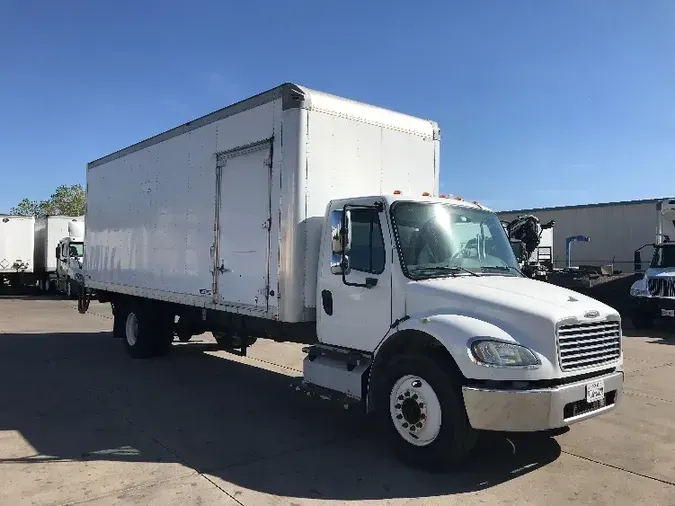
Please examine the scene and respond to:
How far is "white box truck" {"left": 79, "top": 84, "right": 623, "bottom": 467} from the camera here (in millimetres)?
4449

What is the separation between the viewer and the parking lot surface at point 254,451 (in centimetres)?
436

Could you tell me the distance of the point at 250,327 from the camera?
23.5 ft

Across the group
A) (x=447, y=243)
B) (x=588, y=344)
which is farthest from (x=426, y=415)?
(x=447, y=243)

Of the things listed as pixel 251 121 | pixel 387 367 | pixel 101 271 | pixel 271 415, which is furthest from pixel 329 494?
pixel 101 271

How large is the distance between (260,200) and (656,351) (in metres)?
9.42

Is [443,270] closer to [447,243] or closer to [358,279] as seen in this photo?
[447,243]

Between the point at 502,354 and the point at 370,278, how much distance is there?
152cm

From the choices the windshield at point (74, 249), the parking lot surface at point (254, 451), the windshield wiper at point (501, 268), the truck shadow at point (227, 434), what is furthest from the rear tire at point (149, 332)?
the windshield at point (74, 249)

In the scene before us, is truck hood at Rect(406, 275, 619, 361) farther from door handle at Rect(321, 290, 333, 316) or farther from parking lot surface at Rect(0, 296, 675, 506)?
parking lot surface at Rect(0, 296, 675, 506)

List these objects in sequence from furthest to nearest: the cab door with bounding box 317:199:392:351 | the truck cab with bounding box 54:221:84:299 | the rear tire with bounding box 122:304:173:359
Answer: the truck cab with bounding box 54:221:84:299
the rear tire with bounding box 122:304:173:359
the cab door with bounding box 317:199:392:351

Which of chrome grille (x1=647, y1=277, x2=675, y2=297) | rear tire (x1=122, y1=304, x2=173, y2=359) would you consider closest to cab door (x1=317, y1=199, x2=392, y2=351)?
rear tire (x1=122, y1=304, x2=173, y2=359)

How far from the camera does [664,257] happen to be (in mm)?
15602

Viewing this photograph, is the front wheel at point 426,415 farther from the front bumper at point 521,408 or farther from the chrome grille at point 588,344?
the chrome grille at point 588,344

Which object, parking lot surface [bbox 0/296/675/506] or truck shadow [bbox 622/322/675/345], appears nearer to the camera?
parking lot surface [bbox 0/296/675/506]
